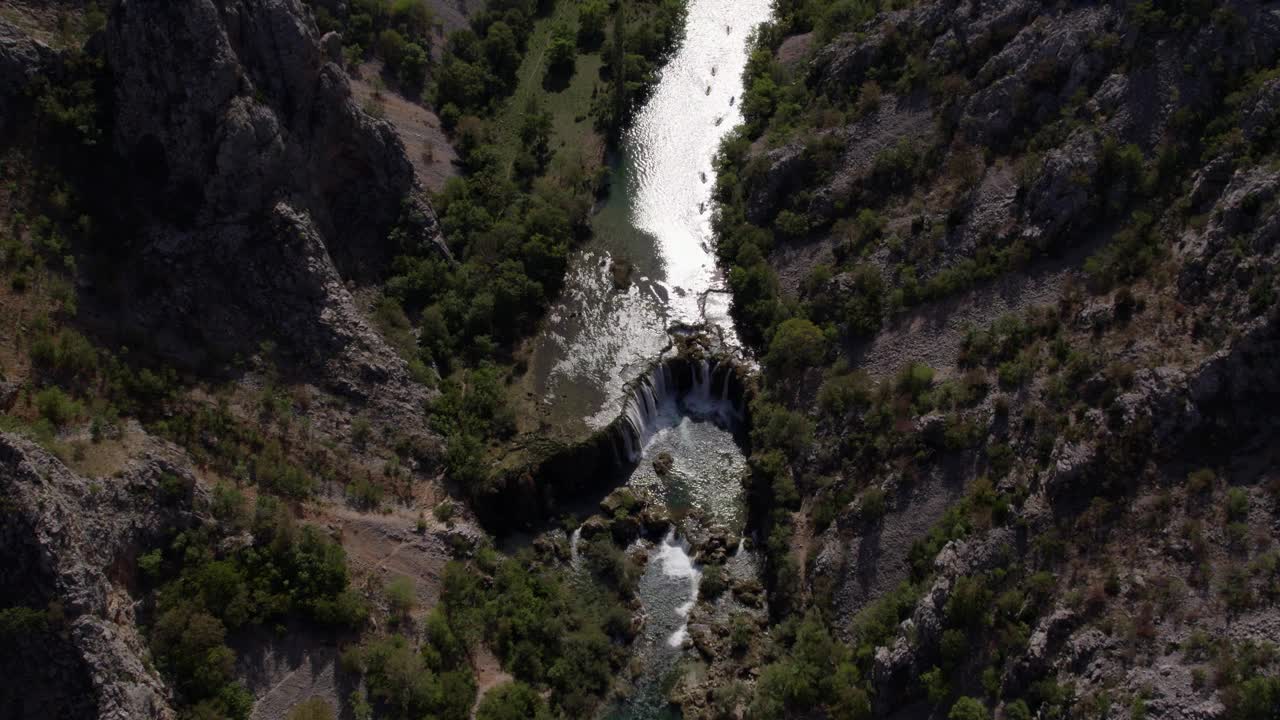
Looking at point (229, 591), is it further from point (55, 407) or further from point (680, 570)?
point (680, 570)

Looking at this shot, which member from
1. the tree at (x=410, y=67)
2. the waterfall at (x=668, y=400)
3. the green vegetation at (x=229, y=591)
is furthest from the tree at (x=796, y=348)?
the tree at (x=410, y=67)

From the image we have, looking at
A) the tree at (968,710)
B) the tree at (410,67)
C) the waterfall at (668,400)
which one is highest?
the tree at (410,67)

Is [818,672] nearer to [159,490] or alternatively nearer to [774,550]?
[774,550]

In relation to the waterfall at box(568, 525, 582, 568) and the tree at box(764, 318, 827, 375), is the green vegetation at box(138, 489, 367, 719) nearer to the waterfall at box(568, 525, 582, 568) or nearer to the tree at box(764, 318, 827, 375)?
the waterfall at box(568, 525, 582, 568)

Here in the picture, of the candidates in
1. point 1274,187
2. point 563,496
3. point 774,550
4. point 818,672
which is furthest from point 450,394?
point 1274,187

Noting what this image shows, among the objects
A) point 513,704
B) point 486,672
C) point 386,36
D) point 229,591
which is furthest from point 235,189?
point 513,704

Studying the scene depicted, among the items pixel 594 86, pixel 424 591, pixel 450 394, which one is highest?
pixel 594 86

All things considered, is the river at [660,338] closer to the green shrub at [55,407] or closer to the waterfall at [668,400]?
A: the waterfall at [668,400]
